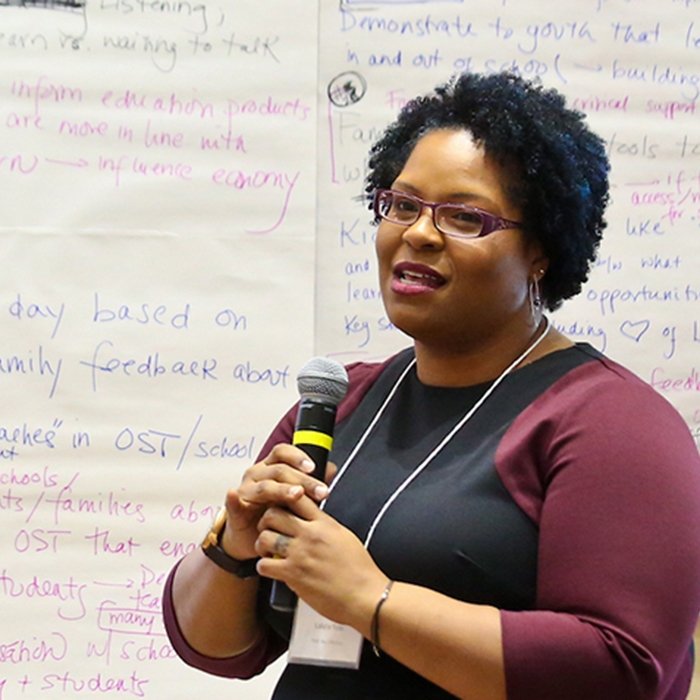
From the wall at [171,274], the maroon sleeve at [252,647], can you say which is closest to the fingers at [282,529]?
the maroon sleeve at [252,647]

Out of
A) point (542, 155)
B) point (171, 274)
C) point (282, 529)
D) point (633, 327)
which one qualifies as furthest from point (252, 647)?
point (633, 327)

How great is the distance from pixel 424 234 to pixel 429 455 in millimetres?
228

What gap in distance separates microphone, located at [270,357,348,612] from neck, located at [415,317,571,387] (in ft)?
0.41

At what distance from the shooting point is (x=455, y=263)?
3.51ft

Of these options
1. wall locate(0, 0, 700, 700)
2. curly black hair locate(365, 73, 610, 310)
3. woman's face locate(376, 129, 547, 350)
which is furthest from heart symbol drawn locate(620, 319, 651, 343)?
woman's face locate(376, 129, 547, 350)

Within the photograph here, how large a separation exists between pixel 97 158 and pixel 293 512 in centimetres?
106

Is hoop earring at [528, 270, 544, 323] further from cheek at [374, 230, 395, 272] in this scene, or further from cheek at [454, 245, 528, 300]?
cheek at [374, 230, 395, 272]

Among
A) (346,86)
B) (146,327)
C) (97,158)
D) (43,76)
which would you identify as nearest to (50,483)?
(146,327)

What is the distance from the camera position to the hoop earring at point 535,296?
1152 millimetres

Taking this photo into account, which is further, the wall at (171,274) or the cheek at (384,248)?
the wall at (171,274)

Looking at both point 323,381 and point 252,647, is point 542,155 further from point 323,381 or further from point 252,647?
point 252,647

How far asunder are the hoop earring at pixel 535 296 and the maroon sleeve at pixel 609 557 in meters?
0.20

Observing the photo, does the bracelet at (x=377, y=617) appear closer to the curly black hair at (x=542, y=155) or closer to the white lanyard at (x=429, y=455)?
the white lanyard at (x=429, y=455)

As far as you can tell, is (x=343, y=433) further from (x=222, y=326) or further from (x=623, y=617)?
(x=222, y=326)
